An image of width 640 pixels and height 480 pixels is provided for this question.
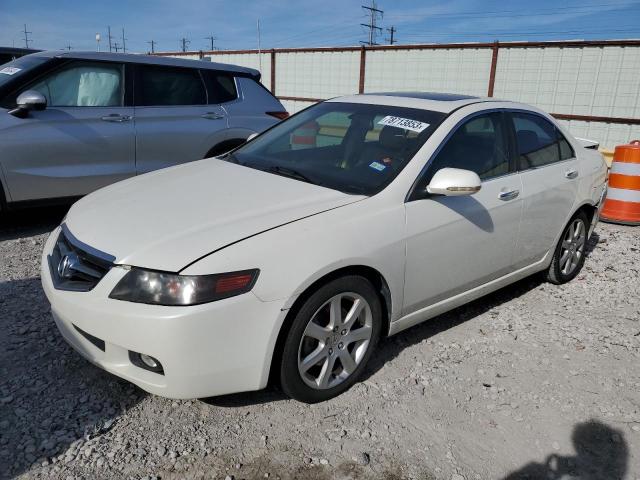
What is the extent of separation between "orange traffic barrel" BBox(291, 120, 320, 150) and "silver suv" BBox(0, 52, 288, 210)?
2378mm

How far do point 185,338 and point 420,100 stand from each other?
2.38 m

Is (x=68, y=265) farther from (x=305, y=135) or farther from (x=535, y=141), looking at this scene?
(x=535, y=141)

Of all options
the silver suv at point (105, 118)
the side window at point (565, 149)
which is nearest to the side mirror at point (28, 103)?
the silver suv at point (105, 118)

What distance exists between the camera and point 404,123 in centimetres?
354

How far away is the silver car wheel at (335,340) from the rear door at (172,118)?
3734mm

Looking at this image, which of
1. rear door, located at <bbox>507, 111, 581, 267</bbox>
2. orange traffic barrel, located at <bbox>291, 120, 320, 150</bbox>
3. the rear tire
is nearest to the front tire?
orange traffic barrel, located at <bbox>291, 120, 320, 150</bbox>

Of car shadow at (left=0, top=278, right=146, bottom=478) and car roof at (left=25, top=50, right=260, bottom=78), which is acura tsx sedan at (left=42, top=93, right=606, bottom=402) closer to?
car shadow at (left=0, top=278, right=146, bottom=478)

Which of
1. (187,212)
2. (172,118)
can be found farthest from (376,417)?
(172,118)

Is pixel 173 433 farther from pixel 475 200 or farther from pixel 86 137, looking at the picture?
pixel 86 137

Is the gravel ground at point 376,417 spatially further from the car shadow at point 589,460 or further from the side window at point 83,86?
the side window at point 83,86

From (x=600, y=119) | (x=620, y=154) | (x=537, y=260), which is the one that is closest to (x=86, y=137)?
(x=537, y=260)

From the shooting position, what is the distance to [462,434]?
110 inches

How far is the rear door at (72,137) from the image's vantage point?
5.07 meters

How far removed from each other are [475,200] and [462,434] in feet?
4.72
